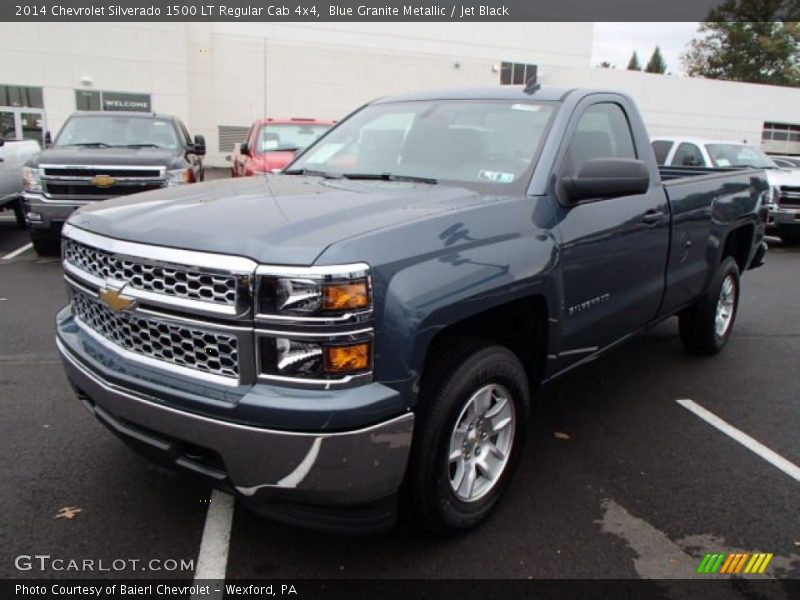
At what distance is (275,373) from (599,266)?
1893 millimetres

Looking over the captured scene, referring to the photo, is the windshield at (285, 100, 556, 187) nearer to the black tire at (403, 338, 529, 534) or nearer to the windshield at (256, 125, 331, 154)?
the black tire at (403, 338, 529, 534)

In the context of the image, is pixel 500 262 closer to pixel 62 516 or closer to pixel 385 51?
pixel 62 516

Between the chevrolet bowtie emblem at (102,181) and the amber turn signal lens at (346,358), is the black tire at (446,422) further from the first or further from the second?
the chevrolet bowtie emblem at (102,181)

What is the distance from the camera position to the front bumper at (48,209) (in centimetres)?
802

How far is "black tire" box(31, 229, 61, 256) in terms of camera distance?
→ 8.59 m

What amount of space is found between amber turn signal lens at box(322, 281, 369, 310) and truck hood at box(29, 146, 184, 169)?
273 inches

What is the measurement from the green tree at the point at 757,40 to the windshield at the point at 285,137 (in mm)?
61434

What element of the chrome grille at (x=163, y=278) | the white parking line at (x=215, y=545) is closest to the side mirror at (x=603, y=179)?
the chrome grille at (x=163, y=278)

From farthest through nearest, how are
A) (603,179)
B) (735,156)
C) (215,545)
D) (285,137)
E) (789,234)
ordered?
(789,234)
(735,156)
(285,137)
(603,179)
(215,545)

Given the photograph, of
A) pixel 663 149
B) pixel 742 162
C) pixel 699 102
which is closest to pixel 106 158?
pixel 663 149

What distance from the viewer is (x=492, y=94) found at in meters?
3.84

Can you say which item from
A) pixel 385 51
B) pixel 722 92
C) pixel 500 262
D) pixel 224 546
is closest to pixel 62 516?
pixel 224 546

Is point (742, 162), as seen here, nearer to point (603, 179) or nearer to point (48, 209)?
point (603, 179)

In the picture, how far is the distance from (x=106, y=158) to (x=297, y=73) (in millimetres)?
26651
